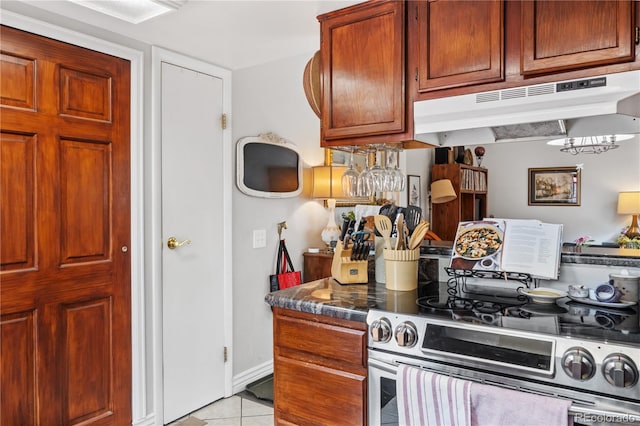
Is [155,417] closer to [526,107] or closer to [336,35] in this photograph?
[336,35]

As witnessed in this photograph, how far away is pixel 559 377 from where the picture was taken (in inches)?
51.5

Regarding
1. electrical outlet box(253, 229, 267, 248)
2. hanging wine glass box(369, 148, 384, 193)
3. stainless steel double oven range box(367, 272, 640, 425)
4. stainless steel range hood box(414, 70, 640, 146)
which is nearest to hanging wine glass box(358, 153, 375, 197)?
hanging wine glass box(369, 148, 384, 193)

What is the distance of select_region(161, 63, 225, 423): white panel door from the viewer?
8.98ft

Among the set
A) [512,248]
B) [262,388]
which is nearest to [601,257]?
[512,248]

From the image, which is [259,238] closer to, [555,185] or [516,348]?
[516,348]

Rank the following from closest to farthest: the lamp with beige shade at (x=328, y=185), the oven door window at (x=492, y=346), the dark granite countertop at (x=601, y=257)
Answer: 1. the oven door window at (x=492, y=346)
2. the dark granite countertop at (x=601, y=257)
3. the lamp with beige shade at (x=328, y=185)

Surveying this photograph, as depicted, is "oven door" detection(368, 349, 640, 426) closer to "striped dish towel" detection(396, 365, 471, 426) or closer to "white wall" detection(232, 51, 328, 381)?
"striped dish towel" detection(396, 365, 471, 426)

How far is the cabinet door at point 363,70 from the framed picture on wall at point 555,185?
4031mm

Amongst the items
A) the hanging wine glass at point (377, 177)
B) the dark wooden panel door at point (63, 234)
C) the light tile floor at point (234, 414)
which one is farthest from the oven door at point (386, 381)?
the dark wooden panel door at point (63, 234)

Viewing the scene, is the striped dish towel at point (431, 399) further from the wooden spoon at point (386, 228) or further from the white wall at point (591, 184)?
the white wall at point (591, 184)

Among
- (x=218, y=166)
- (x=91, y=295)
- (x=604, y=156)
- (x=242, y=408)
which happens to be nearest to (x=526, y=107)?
(x=218, y=166)

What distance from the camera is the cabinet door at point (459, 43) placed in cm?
172

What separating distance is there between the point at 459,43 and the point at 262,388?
8.58ft

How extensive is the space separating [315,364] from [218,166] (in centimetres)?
168
